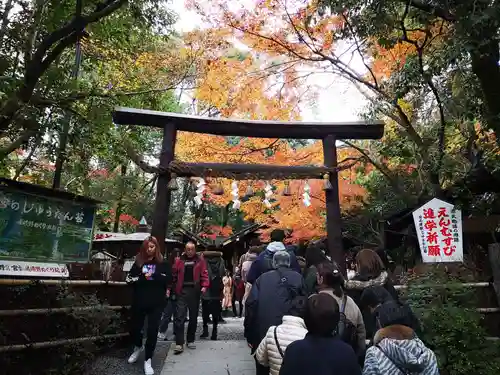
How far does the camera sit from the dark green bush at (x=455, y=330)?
5.33 metres

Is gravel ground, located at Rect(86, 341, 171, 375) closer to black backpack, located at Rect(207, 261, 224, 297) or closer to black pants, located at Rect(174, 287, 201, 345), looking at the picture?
black pants, located at Rect(174, 287, 201, 345)

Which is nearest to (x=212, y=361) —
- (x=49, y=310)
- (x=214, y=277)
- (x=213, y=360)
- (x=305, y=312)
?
(x=213, y=360)

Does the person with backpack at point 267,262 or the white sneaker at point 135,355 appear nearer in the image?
the person with backpack at point 267,262

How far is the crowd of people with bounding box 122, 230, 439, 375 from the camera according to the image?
280cm

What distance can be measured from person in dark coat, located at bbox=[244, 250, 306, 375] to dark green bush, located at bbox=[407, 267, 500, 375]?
2155 mm

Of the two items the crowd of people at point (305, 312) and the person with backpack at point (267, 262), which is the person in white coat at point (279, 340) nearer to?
the crowd of people at point (305, 312)

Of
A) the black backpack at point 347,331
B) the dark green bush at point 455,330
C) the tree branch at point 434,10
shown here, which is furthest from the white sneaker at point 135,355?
the tree branch at point 434,10

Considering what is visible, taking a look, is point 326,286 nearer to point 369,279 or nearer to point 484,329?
point 369,279

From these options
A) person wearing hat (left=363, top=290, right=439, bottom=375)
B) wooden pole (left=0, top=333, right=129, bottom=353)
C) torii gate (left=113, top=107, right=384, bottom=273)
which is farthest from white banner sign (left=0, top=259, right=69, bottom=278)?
person wearing hat (left=363, top=290, right=439, bottom=375)

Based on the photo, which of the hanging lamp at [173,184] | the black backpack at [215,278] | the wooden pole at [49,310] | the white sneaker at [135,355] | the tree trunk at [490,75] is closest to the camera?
the wooden pole at [49,310]

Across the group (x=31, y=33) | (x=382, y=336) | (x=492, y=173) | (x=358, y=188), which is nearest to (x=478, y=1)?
(x=492, y=173)

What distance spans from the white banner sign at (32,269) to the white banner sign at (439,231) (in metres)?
6.81

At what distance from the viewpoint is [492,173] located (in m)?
8.53

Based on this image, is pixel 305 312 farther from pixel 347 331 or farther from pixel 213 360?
pixel 213 360
